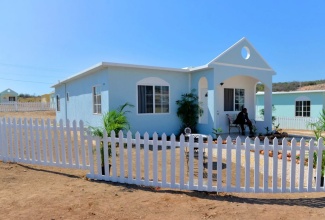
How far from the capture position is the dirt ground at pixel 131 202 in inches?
127

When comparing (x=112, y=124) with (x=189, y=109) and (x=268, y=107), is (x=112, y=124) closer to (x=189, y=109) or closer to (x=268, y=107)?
(x=189, y=109)

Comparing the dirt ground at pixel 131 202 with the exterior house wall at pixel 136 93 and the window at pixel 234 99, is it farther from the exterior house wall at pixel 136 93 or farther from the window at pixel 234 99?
the window at pixel 234 99

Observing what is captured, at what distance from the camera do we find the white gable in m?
10.5

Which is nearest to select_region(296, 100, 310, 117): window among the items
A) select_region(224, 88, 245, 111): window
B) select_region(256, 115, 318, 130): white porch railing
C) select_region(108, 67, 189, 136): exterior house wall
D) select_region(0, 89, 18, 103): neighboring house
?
select_region(256, 115, 318, 130): white porch railing

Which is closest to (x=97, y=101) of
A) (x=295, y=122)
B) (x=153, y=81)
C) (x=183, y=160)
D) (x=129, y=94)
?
(x=129, y=94)

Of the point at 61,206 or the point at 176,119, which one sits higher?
the point at 176,119

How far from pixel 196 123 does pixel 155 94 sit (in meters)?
2.51

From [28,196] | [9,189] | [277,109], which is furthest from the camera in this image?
[277,109]

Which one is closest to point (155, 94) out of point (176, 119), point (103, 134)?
point (176, 119)

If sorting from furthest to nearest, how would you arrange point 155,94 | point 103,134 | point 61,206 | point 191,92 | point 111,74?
point 191,92 < point 155,94 < point 111,74 < point 103,134 < point 61,206

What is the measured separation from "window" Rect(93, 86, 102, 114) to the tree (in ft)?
12.2

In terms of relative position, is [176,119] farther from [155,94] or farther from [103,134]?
[103,134]

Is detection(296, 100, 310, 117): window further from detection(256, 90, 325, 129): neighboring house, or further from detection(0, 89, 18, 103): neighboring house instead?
detection(0, 89, 18, 103): neighboring house

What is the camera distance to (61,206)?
11.3 feet
